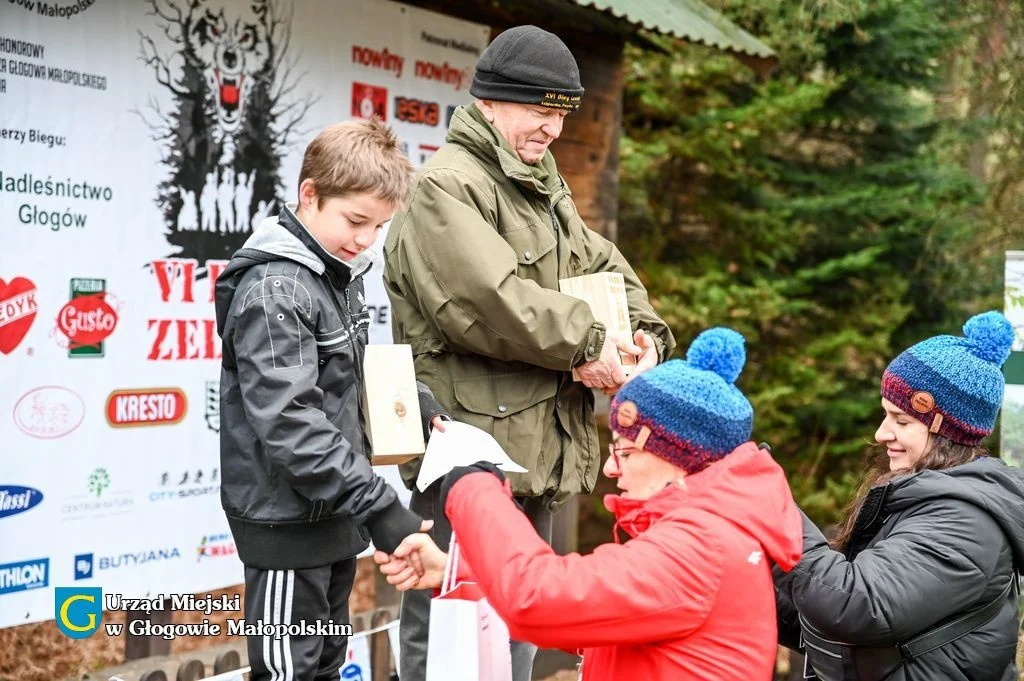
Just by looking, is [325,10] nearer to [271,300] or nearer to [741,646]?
[271,300]

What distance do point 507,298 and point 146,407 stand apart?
1759 mm

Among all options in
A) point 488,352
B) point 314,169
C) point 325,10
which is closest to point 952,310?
point 325,10

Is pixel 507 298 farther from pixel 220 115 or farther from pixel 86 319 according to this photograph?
pixel 220 115

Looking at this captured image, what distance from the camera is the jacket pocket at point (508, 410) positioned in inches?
129

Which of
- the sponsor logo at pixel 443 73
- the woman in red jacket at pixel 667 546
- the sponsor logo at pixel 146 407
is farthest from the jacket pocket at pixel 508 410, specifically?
the sponsor logo at pixel 443 73

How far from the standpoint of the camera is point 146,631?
12.6 ft

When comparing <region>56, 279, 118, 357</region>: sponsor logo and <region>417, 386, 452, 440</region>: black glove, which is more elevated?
<region>56, 279, 118, 357</region>: sponsor logo

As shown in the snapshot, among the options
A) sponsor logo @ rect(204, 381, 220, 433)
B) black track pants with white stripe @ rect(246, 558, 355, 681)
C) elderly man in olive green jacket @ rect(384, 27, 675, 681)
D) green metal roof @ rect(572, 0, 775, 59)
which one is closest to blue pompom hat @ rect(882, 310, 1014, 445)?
elderly man in olive green jacket @ rect(384, 27, 675, 681)

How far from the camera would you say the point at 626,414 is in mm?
2186

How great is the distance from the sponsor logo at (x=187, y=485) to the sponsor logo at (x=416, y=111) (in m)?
1.92

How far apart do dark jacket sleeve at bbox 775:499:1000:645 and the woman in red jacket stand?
0.47 m

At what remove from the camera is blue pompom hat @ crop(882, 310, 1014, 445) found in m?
2.79

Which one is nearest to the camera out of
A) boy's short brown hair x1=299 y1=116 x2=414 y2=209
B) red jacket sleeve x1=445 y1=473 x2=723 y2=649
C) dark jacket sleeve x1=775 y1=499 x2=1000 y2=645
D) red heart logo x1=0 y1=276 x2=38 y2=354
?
red jacket sleeve x1=445 y1=473 x2=723 y2=649

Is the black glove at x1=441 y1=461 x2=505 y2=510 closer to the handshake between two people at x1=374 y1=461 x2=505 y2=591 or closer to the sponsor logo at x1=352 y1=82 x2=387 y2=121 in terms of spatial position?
the handshake between two people at x1=374 y1=461 x2=505 y2=591
